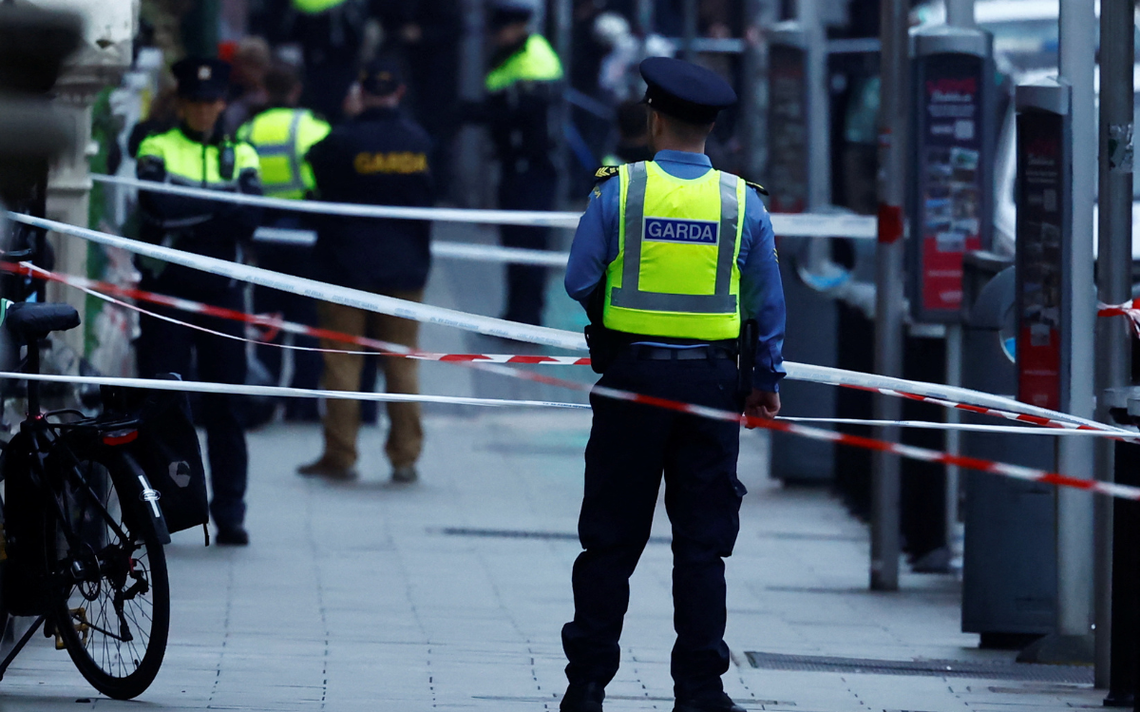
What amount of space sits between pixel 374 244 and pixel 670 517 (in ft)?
17.9

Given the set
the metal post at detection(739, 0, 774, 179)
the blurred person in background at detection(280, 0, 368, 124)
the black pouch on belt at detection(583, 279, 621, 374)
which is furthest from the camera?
the blurred person in background at detection(280, 0, 368, 124)

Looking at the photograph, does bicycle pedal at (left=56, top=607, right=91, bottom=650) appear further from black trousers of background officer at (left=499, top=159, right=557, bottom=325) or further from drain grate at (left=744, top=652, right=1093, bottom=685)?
black trousers of background officer at (left=499, top=159, right=557, bottom=325)

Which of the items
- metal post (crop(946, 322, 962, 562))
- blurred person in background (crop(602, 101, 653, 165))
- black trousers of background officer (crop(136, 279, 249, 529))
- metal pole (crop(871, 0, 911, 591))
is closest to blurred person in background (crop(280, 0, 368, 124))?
blurred person in background (crop(602, 101, 653, 165))

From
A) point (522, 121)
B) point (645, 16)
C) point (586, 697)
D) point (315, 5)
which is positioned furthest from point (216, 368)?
point (645, 16)

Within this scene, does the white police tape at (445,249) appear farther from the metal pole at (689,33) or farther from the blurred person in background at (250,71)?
the metal pole at (689,33)

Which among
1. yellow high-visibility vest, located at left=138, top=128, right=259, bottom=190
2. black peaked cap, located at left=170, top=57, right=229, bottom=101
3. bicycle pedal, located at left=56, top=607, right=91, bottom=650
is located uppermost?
black peaked cap, located at left=170, top=57, right=229, bottom=101

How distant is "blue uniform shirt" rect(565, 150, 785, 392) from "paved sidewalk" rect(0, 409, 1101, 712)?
1106 mm

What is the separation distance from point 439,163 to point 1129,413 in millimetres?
18583

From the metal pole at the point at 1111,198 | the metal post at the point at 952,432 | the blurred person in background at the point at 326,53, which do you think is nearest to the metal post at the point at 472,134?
the blurred person in background at the point at 326,53

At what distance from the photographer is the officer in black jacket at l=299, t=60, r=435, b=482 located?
10.8 meters

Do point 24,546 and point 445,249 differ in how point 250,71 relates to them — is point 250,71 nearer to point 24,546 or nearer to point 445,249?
point 445,249

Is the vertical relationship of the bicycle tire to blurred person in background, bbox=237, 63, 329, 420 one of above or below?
below

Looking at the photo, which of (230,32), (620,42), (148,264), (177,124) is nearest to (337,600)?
(148,264)

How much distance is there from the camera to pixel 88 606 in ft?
19.6
